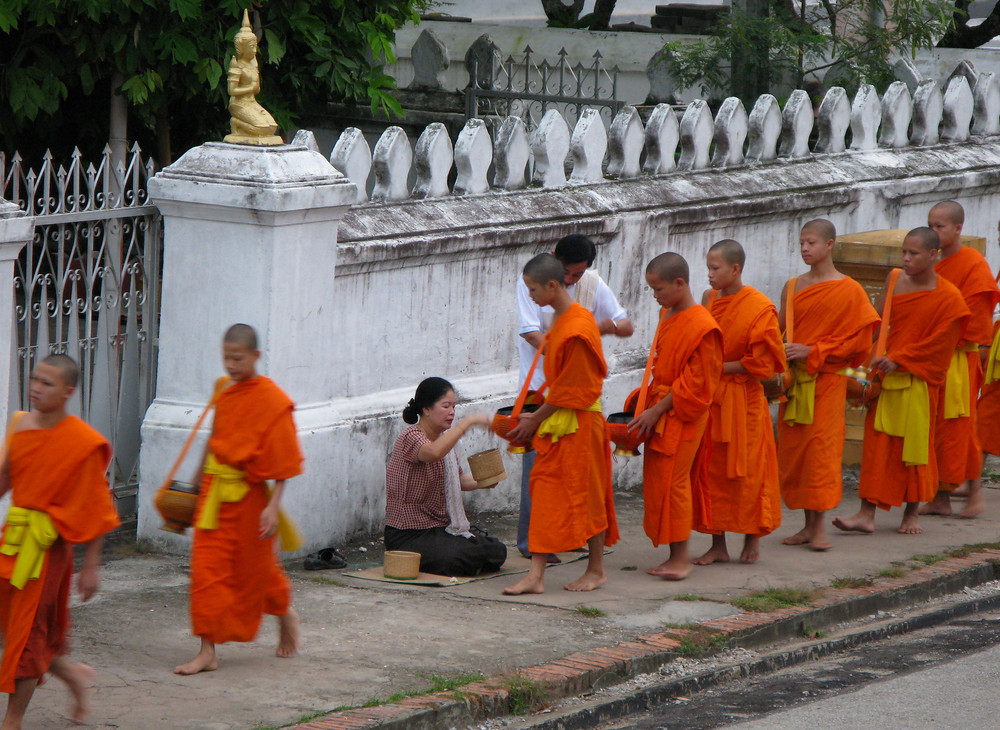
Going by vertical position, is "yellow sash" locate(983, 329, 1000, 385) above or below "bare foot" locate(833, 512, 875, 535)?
above

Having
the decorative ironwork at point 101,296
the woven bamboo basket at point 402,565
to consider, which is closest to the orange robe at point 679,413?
the woven bamboo basket at point 402,565

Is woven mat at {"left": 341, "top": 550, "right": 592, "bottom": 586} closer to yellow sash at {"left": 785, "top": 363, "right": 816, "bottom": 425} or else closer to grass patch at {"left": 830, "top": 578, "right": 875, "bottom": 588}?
grass patch at {"left": 830, "top": 578, "right": 875, "bottom": 588}

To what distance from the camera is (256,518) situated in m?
5.34

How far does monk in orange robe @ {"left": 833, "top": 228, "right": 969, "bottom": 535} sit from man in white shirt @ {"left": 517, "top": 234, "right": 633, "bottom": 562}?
1.64m

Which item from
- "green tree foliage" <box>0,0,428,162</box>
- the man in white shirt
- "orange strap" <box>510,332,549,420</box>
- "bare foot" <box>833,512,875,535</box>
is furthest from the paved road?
"green tree foliage" <box>0,0,428,162</box>

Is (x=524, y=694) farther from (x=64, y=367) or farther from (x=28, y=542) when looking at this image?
(x=64, y=367)

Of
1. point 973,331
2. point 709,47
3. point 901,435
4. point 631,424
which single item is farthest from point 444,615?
point 709,47

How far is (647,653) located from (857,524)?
2.58m

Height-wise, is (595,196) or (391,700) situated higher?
(595,196)

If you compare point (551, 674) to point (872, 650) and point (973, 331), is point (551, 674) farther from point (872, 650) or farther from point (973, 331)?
point (973, 331)

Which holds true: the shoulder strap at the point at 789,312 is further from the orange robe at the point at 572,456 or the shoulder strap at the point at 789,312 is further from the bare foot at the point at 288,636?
the bare foot at the point at 288,636

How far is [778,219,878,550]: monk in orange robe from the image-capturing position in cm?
739

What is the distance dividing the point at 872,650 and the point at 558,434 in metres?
1.65

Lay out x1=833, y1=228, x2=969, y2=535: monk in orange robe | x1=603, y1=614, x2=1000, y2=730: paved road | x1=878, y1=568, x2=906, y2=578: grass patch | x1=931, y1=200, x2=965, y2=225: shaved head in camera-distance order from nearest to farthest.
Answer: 1. x1=603, y1=614, x2=1000, y2=730: paved road
2. x1=878, y1=568, x2=906, y2=578: grass patch
3. x1=833, y1=228, x2=969, y2=535: monk in orange robe
4. x1=931, y1=200, x2=965, y2=225: shaved head
